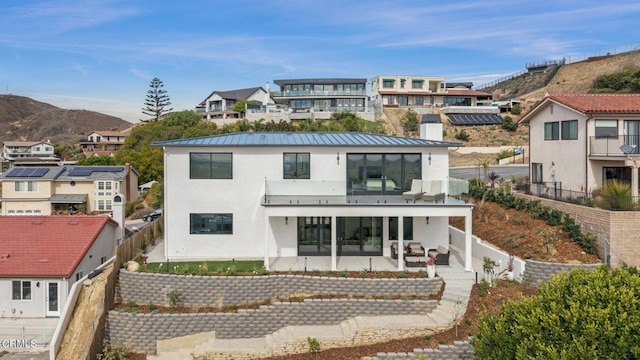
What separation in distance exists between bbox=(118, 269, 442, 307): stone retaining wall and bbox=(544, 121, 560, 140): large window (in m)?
12.8

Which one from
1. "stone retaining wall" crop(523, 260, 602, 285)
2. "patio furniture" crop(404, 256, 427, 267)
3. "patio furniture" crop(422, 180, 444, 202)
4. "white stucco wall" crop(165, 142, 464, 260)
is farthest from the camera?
"white stucco wall" crop(165, 142, 464, 260)

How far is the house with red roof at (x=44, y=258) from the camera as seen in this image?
1742cm

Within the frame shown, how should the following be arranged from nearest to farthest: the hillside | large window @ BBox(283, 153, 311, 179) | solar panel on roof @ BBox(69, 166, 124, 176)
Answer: large window @ BBox(283, 153, 311, 179) → solar panel on roof @ BBox(69, 166, 124, 176) → the hillside

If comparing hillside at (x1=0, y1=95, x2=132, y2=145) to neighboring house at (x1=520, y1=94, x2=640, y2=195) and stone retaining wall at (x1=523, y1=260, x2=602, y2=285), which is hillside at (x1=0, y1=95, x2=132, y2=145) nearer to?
neighboring house at (x1=520, y1=94, x2=640, y2=195)

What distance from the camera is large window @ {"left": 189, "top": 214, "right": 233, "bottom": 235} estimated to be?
20.2 metres

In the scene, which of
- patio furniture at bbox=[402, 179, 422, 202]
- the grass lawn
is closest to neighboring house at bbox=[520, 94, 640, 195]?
patio furniture at bbox=[402, 179, 422, 202]

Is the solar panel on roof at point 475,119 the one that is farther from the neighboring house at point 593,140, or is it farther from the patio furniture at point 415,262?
the patio furniture at point 415,262

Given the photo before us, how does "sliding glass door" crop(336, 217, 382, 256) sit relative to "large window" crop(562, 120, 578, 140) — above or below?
below

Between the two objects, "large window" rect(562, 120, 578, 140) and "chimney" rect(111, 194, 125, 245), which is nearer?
"chimney" rect(111, 194, 125, 245)

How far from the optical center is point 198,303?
55.7 ft

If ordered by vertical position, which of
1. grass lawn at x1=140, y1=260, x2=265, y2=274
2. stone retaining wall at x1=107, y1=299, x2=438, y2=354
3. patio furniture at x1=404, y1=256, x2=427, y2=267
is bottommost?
stone retaining wall at x1=107, y1=299, x2=438, y2=354

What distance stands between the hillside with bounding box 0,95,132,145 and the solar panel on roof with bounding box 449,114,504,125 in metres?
107

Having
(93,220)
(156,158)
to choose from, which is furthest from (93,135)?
(93,220)

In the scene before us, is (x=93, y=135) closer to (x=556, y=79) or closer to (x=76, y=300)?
(x=76, y=300)
